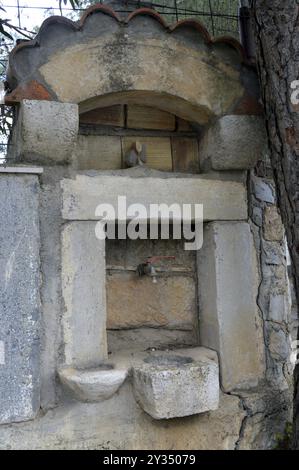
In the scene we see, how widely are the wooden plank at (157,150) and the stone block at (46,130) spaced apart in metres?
0.45

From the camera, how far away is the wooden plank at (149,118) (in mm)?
2352

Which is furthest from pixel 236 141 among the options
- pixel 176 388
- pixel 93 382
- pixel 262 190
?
pixel 93 382

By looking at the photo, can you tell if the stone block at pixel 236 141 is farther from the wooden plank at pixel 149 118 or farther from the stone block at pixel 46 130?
the stone block at pixel 46 130

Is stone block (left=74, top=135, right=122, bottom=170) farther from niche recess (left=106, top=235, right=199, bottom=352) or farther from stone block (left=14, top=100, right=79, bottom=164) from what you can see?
niche recess (left=106, top=235, right=199, bottom=352)

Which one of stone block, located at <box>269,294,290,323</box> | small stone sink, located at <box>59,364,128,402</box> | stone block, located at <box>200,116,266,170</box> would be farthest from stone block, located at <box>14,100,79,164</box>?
stone block, located at <box>269,294,290,323</box>

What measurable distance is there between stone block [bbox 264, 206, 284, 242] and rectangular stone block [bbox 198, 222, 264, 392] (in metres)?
0.12

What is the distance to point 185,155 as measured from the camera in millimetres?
2418

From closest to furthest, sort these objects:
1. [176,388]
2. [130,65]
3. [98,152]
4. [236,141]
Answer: [176,388], [130,65], [236,141], [98,152]

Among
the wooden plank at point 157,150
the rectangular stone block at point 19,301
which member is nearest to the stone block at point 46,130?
the rectangular stone block at point 19,301

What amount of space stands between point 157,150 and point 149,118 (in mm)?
174

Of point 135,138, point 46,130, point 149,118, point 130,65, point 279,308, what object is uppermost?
point 130,65

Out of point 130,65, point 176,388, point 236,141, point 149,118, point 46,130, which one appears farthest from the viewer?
point 149,118

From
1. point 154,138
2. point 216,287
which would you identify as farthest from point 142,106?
point 216,287

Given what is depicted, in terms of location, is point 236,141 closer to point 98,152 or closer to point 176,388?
point 98,152
